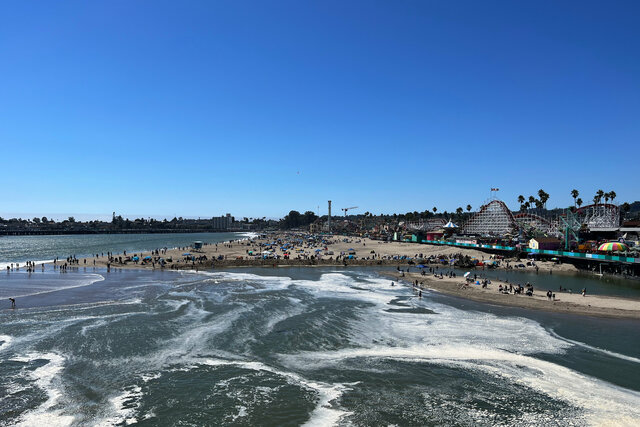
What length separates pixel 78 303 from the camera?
1383 inches

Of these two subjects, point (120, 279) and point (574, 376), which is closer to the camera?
point (574, 376)

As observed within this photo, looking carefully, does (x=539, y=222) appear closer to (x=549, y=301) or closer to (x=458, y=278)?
(x=458, y=278)

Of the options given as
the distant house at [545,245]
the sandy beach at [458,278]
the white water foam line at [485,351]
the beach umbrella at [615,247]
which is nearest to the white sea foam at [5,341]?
the white water foam line at [485,351]

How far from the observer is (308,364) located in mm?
21141

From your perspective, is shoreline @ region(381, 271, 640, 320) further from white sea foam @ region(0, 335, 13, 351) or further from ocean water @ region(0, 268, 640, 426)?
white sea foam @ region(0, 335, 13, 351)

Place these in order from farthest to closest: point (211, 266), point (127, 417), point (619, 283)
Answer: point (211, 266), point (619, 283), point (127, 417)

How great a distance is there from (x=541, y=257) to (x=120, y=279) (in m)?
71.4

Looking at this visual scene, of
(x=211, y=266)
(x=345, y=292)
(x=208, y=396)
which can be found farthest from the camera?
(x=211, y=266)

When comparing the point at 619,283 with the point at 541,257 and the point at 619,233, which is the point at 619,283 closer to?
the point at 541,257

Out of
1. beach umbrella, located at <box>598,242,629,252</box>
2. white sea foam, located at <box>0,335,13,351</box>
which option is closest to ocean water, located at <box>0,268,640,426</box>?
white sea foam, located at <box>0,335,13,351</box>

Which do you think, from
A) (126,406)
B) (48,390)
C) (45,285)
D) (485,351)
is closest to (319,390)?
(126,406)

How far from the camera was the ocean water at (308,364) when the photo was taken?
51.9 ft

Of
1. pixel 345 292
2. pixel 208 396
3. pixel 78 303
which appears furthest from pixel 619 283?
pixel 78 303

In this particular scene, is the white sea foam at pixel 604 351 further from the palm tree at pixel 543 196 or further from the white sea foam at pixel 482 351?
the palm tree at pixel 543 196
